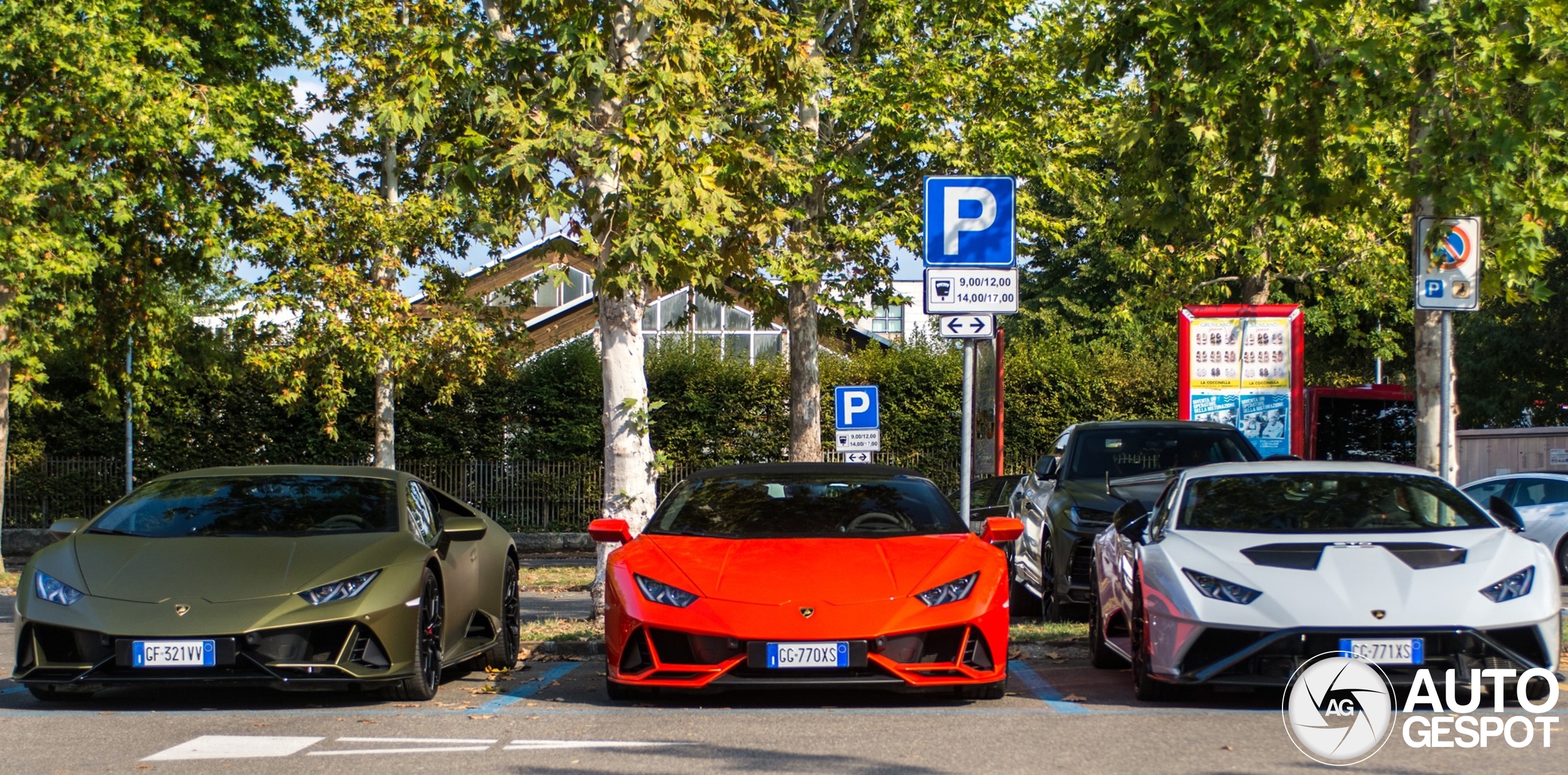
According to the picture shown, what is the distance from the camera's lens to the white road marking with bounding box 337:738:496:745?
23.0 feet

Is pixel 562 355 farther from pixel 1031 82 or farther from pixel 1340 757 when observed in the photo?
pixel 1340 757

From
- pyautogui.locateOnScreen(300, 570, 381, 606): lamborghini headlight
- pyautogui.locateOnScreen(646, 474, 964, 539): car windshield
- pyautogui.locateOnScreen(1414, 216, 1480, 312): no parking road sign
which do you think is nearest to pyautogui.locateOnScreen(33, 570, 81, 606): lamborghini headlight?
pyautogui.locateOnScreen(300, 570, 381, 606): lamborghini headlight

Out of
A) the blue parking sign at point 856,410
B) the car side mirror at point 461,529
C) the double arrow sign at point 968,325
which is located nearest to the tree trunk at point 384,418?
the blue parking sign at point 856,410

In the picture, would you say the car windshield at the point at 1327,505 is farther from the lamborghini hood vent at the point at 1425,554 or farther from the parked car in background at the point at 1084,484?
the parked car in background at the point at 1084,484

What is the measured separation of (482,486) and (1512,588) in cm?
2301

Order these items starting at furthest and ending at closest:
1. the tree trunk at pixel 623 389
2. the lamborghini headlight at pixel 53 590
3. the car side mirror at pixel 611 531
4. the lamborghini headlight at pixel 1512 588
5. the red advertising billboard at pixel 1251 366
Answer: the red advertising billboard at pixel 1251 366, the tree trunk at pixel 623 389, the car side mirror at pixel 611 531, the lamborghini headlight at pixel 53 590, the lamborghini headlight at pixel 1512 588

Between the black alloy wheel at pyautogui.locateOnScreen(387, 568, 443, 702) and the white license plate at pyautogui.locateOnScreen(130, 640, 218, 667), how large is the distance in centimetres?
101

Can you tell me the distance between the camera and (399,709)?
26.6 feet

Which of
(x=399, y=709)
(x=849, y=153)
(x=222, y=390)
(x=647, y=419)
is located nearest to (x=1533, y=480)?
(x=849, y=153)

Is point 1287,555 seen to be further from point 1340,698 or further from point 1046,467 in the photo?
point 1046,467

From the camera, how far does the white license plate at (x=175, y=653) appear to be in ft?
24.9

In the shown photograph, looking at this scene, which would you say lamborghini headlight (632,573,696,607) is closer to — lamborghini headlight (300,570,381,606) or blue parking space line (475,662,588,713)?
blue parking space line (475,662,588,713)

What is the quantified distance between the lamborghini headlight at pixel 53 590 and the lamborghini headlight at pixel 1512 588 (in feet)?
22.6

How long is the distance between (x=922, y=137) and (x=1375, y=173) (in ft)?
31.7
